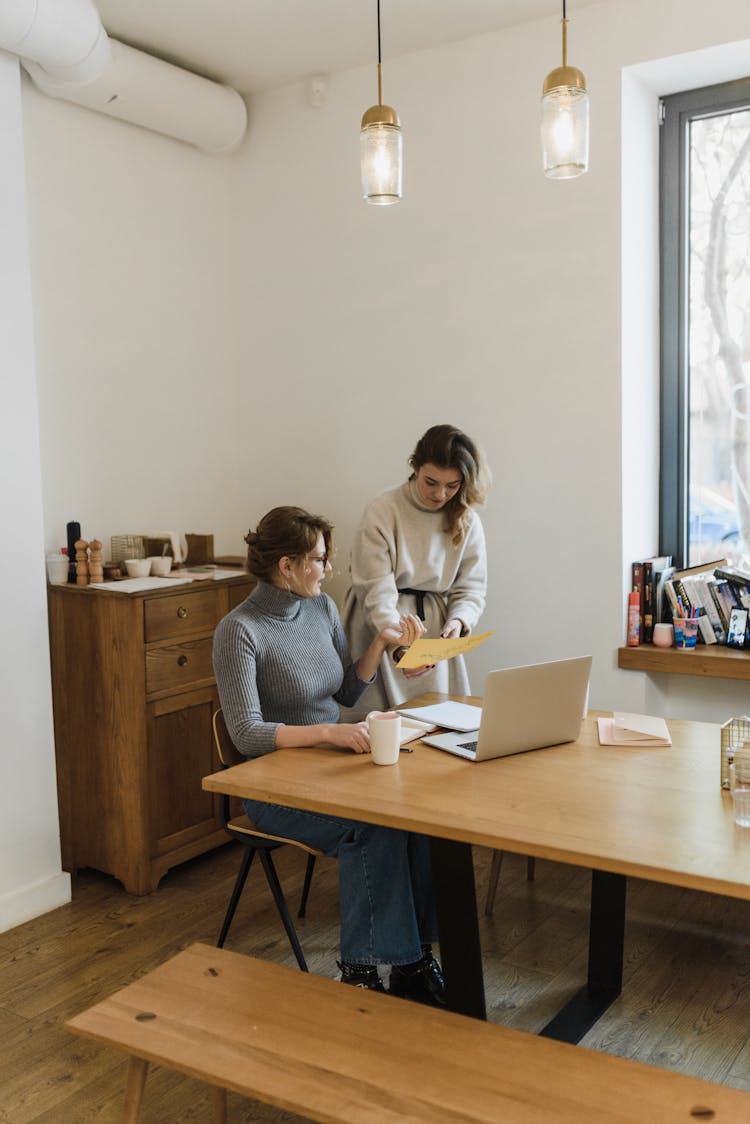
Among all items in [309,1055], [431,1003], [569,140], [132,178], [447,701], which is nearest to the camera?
[309,1055]

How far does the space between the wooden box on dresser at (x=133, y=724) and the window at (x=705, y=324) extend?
1.83m

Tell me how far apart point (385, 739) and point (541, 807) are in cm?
44

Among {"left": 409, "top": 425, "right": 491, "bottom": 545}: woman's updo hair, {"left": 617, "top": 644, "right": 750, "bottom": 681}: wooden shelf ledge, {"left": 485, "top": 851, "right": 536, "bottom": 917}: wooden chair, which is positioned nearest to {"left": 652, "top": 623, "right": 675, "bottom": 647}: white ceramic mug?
{"left": 617, "top": 644, "right": 750, "bottom": 681}: wooden shelf ledge

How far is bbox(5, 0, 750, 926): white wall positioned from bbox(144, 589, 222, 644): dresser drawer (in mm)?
556

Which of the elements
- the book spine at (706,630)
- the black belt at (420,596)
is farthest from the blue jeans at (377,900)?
the book spine at (706,630)

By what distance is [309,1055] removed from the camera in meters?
1.78

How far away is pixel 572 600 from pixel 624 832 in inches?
76.0

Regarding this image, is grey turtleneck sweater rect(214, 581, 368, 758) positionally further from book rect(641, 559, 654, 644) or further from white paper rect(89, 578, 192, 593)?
book rect(641, 559, 654, 644)

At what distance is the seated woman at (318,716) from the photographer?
8.07ft

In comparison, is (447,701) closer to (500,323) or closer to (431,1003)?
(431,1003)

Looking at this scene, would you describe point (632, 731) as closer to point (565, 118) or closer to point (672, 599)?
point (672, 599)

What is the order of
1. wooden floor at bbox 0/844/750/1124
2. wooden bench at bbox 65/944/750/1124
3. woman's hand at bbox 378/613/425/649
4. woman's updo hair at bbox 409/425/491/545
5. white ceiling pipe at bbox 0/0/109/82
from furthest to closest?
woman's updo hair at bbox 409/425/491/545, white ceiling pipe at bbox 0/0/109/82, woman's hand at bbox 378/613/425/649, wooden floor at bbox 0/844/750/1124, wooden bench at bbox 65/944/750/1124

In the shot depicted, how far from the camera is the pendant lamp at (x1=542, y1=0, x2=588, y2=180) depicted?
2.17 meters

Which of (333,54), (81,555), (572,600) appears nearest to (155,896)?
(81,555)
